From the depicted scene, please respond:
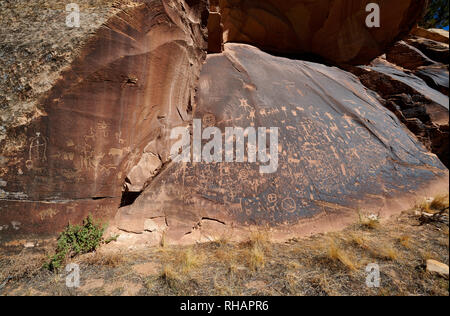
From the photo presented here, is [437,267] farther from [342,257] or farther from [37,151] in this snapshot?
[37,151]

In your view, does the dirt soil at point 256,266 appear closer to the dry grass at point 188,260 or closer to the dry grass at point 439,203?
the dry grass at point 188,260

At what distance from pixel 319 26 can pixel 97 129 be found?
6.06 m

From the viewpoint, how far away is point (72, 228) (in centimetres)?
250

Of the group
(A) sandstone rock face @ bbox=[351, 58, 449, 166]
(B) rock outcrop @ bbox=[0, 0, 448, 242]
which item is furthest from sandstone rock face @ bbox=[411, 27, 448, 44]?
(B) rock outcrop @ bbox=[0, 0, 448, 242]

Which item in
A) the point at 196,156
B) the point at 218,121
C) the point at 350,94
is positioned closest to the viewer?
the point at 196,156

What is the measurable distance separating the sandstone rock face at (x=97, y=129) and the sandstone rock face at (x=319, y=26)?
292 cm

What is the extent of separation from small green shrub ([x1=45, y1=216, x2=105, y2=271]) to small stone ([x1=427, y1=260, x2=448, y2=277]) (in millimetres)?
3374

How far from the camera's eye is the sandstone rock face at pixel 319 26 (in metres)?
5.42

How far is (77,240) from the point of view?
247 cm

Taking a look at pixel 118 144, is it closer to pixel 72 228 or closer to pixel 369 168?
pixel 72 228

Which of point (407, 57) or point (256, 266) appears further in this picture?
point (407, 57)

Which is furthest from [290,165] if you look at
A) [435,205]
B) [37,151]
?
[37,151]
